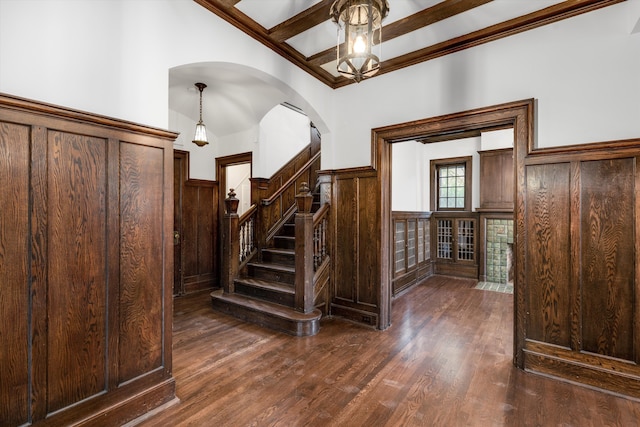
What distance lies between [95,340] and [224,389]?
3.26 feet

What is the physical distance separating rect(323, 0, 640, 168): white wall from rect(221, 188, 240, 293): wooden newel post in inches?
99.8

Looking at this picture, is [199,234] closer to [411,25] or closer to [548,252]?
[411,25]

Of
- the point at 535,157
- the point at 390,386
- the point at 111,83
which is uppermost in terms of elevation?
the point at 111,83

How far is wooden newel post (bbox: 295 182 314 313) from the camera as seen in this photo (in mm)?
3504

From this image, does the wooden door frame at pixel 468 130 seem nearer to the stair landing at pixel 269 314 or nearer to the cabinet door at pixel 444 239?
the stair landing at pixel 269 314

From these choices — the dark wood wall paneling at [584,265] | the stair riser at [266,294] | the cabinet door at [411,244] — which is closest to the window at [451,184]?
the cabinet door at [411,244]

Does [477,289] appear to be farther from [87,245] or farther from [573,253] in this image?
[87,245]

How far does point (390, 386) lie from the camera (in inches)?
94.2

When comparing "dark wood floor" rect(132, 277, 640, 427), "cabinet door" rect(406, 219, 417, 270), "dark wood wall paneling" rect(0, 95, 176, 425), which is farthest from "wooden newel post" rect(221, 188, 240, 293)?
"cabinet door" rect(406, 219, 417, 270)

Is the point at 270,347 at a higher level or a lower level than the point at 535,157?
lower

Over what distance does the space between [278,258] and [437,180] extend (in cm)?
436

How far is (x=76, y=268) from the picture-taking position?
69.4 inches

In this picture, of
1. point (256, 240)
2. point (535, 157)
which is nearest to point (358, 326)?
point (256, 240)

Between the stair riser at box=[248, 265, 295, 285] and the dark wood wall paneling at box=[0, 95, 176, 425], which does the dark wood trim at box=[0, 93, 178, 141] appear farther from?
the stair riser at box=[248, 265, 295, 285]
